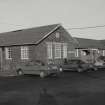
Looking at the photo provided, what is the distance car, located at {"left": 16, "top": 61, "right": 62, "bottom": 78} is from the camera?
19.8 m

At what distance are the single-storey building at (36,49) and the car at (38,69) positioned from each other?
18.3 feet

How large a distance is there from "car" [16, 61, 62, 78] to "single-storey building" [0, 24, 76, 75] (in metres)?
5.58

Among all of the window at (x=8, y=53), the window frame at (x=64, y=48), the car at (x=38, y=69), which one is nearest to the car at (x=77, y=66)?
the car at (x=38, y=69)

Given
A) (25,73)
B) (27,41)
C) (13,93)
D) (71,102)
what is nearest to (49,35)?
(27,41)

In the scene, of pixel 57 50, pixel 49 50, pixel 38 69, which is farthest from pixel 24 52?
pixel 38 69

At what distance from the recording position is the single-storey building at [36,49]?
28.8m

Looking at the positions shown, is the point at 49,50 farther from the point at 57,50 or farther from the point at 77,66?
the point at 77,66

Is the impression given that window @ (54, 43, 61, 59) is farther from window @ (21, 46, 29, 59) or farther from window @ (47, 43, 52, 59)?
window @ (21, 46, 29, 59)

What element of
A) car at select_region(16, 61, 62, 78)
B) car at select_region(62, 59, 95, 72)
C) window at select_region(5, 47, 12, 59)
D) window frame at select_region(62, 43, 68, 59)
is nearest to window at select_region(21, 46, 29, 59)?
window at select_region(5, 47, 12, 59)

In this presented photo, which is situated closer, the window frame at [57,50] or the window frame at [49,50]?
the window frame at [49,50]

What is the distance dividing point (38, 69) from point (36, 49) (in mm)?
8411

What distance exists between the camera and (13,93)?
12203mm

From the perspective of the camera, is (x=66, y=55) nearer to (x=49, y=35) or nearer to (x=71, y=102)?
(x=49, y=35)

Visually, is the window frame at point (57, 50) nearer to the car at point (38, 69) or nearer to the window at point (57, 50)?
the window at point (57, 50)
